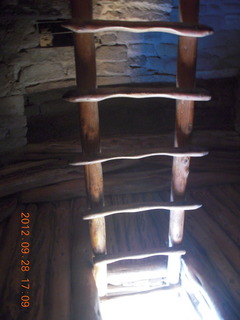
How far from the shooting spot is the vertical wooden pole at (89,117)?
1456 mm

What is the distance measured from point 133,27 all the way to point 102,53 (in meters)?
0.97

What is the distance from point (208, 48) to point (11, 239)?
6.95 feet

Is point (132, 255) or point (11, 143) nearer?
point (132, 255)

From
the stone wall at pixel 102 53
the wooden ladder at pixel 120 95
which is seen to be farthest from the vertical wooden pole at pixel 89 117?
the stone wall at pixel 102 53

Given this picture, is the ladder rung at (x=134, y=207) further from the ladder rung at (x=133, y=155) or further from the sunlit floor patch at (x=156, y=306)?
the sunlit floor patch at (x=156, y=306)

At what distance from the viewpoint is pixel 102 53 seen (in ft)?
7.70

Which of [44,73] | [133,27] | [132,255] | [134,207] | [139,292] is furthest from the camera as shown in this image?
[44,73]

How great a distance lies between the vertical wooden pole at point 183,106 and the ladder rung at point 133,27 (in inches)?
2.4

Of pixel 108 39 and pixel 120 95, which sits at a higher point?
pixel 108 39

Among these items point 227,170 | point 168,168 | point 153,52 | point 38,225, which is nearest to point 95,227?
point 38,225

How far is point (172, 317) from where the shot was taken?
2.33 m

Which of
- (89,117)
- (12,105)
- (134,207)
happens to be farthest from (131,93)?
(12,105)

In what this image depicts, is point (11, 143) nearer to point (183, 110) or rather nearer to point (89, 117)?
point (89, 117)
